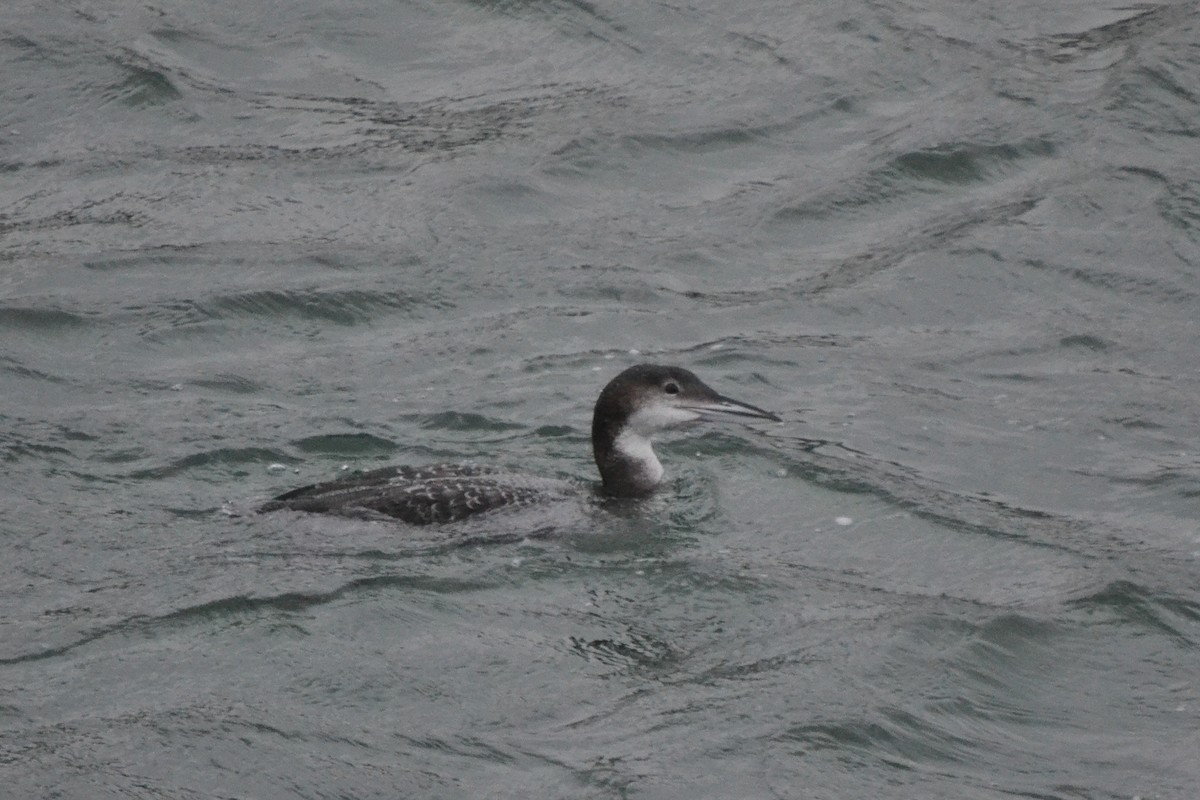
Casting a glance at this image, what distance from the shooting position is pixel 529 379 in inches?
443

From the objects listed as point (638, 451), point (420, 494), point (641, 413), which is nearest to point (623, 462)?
point (638, 451)

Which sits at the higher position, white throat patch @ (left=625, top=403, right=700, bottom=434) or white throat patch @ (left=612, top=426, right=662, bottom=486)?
white throat patch @ (left=625, top=403, right=700, bottom=434)

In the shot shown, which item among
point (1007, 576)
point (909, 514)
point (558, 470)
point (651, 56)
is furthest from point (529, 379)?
point (651, 56)

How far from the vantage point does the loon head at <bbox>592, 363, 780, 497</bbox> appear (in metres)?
9.83

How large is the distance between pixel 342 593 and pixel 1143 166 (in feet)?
25.5

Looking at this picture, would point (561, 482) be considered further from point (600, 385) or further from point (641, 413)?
point (600, 385)

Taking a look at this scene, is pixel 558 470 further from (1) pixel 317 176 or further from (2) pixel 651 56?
(2) pixel 651 56

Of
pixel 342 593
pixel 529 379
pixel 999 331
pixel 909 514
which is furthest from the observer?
pixel 999 331

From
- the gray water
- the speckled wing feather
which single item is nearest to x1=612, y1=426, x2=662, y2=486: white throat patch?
the gray water

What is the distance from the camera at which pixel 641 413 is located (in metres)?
9.88

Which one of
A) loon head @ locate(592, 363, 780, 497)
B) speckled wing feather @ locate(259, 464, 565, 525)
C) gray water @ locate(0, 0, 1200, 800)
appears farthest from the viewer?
loon head @ locate(592, 363, 780, 497)

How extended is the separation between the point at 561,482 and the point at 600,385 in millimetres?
1497

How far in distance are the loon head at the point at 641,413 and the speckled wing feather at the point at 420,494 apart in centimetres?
50

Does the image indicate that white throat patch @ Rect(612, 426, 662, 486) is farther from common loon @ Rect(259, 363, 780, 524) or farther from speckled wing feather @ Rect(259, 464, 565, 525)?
speckled wing feather @ Rect(259, 464, 565, 525)
